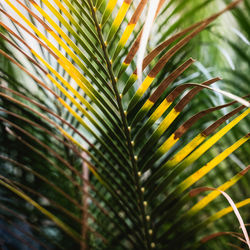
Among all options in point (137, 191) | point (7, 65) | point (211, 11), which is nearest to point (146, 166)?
point (137, 191)

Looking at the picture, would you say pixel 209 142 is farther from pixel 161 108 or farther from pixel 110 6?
pixel 110 6

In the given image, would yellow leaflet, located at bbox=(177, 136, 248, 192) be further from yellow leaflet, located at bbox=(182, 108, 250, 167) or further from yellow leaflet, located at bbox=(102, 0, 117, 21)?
yellow leaflet, located at bbox=(102, 0, 117, 21)

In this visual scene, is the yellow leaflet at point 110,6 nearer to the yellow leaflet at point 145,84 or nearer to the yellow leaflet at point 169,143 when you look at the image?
the yellow leaflet at point 145,84

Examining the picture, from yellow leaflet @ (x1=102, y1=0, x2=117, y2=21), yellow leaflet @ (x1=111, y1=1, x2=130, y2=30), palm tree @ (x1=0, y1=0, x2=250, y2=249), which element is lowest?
palm tree @ (x1=0, y1=0, x2=250, y2=249)

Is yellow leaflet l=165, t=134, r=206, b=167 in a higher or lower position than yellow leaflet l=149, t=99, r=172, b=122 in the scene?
lower

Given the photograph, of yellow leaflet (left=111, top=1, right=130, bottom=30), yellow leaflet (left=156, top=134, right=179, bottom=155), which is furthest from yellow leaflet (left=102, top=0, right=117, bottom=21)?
yellow leaflet (left=156, top=134, right=179, bottom=155)

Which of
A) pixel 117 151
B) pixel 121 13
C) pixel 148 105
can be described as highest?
pixel 121 13

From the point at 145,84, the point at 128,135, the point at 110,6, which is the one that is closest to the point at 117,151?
the point at 128,135

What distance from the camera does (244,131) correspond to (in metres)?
0.62

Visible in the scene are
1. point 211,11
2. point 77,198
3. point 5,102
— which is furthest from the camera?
point 211,11

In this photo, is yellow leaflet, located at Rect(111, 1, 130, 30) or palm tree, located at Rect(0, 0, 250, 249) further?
palm tree, located at Rect(0, 0, 250, 249)

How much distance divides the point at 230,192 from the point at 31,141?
559 millimetres

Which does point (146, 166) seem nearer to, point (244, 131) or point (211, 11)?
point (244, 131)

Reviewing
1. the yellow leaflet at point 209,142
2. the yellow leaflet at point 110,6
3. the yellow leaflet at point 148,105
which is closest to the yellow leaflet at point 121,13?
the yellow leaflet at point 110,6
